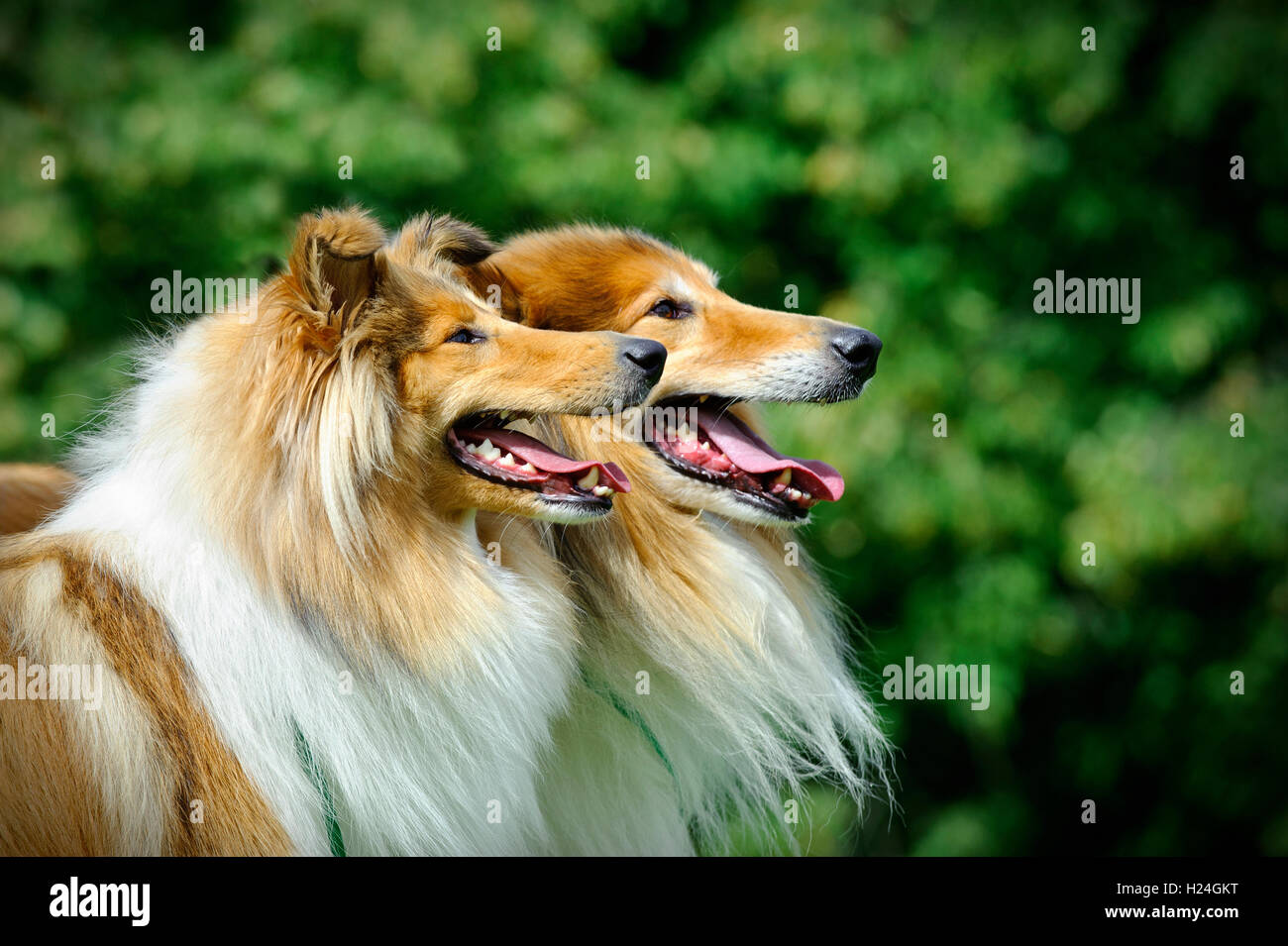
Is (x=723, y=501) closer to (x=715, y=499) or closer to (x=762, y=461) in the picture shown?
(x=715, y=499)

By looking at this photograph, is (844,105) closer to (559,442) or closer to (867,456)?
(867,456)

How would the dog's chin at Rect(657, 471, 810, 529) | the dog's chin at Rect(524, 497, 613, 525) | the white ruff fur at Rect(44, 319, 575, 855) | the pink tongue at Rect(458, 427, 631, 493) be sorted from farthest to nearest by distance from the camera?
1. the dog's chin at Rect(657, 471, 810, 529)
2. the pink tongue at Rect(458, 427, 631, 493)
3. the dog's chin at Rect(524, 497, 613, 525)
4. the white ruff fur at Rect(44, 319, 575, 855)

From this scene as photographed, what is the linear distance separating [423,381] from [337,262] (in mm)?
313

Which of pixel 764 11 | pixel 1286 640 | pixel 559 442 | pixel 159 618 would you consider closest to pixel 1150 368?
pixel 1286 640

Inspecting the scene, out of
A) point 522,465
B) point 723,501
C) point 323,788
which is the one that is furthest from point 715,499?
point 323,788

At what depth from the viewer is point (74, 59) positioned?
677cm

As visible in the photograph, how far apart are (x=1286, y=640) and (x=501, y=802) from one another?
630 cm

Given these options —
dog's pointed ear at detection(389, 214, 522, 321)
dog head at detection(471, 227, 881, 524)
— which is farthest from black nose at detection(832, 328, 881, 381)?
dog's pointed ear at detection(389, 214, 522, 321)

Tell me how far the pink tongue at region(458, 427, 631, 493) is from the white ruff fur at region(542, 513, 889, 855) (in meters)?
0.35

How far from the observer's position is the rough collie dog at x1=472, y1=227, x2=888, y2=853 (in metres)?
3.41

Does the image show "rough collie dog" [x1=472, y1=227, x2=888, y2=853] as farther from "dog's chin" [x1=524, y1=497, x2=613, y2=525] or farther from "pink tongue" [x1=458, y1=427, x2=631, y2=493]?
"dog's chin" [x1=524, y1=497, x2=613, y2=525]

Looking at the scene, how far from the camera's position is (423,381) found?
9.39ft

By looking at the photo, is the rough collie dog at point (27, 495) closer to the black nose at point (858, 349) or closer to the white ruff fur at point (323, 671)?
the white ruff fur at point (323, 671)

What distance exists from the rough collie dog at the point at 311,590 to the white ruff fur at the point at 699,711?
0.39m
